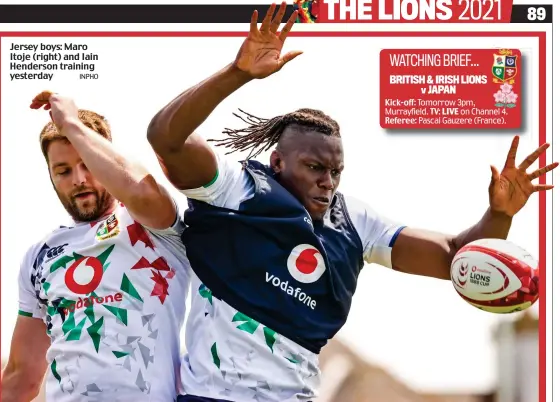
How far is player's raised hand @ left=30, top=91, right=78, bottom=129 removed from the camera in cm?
488

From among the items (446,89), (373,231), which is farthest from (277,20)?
(446,89)

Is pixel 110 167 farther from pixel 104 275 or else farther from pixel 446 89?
pixel 446 89

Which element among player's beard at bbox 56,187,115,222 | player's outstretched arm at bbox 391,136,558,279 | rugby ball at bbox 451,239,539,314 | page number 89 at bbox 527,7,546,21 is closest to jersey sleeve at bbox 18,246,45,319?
player's beard at bbox 56,187,115,222

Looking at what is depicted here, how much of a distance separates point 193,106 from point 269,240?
795 millimetres

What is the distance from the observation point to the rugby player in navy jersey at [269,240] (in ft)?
14.7

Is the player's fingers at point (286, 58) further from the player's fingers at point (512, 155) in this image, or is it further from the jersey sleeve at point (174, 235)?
the player's fingers at point (512, 155)

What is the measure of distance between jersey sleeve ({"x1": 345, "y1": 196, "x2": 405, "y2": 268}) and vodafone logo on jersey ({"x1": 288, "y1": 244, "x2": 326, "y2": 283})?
37cm

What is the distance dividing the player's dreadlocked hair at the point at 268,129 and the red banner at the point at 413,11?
0.90m

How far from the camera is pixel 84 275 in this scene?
4855 millimetres

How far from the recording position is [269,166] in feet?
16.7

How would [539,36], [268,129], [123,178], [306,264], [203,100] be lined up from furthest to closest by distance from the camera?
[539,36]
[268,129]
[306,264]
[123,178]
[203,100]
